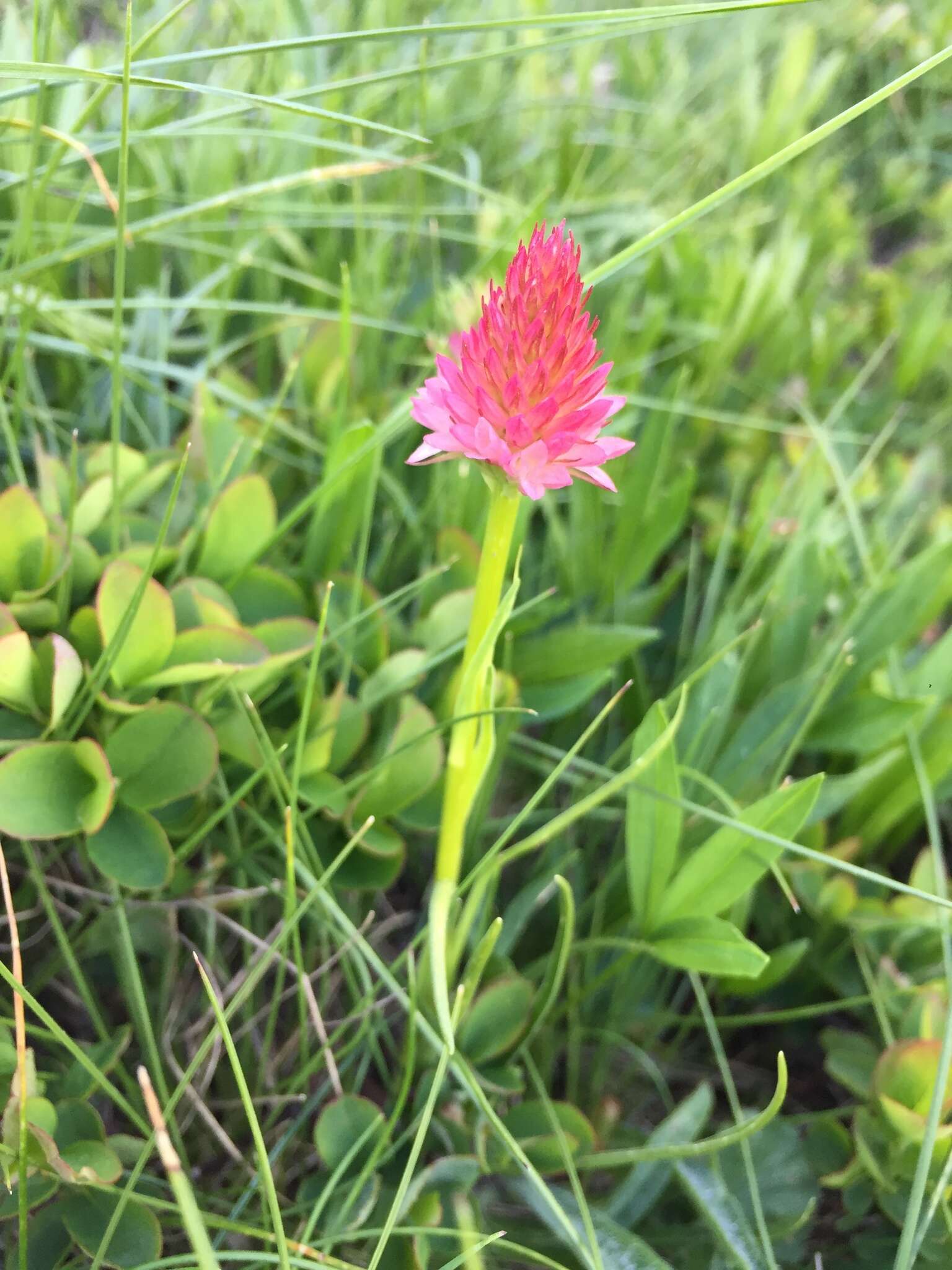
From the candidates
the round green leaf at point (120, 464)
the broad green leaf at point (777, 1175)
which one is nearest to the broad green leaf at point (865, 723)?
the broad green leaf at point (777, 1175)

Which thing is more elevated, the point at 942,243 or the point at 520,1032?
the point at 942,243

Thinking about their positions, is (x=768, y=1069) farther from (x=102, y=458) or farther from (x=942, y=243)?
(x=942, y=243)

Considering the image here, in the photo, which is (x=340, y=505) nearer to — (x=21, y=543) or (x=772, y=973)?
(x=21, y=543)

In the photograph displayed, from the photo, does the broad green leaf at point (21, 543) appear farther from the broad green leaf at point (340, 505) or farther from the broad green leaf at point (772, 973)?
the broad green leaf at point (772, 973)

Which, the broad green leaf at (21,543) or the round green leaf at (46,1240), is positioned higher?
the broad green leaf at (21,543)

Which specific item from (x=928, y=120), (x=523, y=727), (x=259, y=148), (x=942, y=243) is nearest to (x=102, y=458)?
(x=523, y=727)

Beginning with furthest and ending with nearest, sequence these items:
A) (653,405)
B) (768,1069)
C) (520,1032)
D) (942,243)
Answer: (942,243), (653,405), (768,1069), (520,1032)

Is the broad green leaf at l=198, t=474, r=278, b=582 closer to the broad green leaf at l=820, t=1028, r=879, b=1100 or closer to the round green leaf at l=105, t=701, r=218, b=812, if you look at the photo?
the round green leaf at l=105, t=701, r=218, b=812
